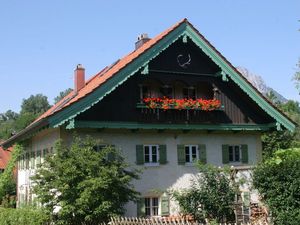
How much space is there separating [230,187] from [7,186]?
1999cm

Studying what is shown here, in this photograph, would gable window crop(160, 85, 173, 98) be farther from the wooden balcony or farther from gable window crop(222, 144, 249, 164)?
gable window crop(222, 144, 249, 164)

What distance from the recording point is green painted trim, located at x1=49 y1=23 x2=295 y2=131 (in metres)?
19.4

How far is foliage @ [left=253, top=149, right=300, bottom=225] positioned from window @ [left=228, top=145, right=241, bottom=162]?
23.2ft

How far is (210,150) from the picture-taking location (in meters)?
23.5

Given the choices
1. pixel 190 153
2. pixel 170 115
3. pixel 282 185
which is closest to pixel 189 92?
pixel 170 115

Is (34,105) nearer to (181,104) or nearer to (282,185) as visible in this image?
(181,104)

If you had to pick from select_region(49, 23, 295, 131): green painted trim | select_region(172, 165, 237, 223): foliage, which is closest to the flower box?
select_region(49, 23, 295, 131): green painted trim

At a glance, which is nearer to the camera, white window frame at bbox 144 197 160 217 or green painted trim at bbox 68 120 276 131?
green painted trim at bbox 68 120 276 131

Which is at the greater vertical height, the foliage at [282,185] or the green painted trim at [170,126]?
the green painted trim at [170,126]

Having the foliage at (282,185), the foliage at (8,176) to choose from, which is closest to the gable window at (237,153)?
the foliage at (282,185)

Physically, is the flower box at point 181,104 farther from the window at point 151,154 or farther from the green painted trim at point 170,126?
the window at point 151,154

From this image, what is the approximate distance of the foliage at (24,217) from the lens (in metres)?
17.2

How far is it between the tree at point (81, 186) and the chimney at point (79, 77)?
8652mm

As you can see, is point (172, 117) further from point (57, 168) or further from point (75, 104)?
point (57, 168)
